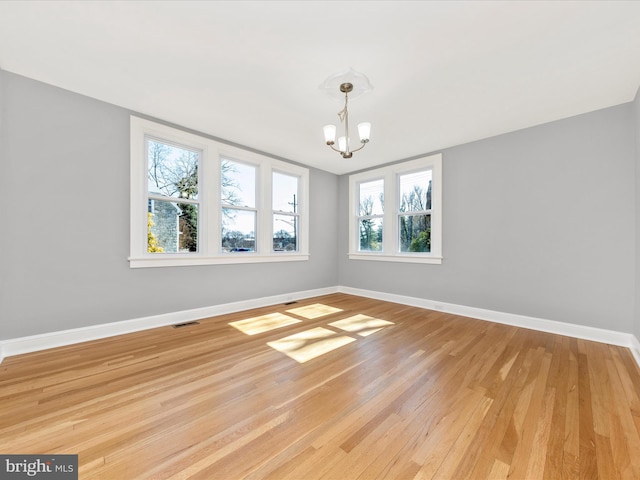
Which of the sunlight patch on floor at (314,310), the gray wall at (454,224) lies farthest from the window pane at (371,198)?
the sunlight patch on floor at (314,310)

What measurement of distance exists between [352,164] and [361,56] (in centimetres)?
293

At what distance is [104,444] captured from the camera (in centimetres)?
139

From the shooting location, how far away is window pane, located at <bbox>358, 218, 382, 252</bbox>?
5.23 m

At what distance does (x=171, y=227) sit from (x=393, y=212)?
373 cm

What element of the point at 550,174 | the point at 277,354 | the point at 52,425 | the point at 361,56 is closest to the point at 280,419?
the point at 277,354

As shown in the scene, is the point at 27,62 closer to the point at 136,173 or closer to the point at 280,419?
the point at 136,173

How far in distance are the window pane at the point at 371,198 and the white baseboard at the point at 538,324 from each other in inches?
68.1

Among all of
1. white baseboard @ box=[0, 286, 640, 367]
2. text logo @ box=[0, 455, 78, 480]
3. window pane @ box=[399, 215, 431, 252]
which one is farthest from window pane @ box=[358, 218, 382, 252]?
text logo @ box=[0, 455, 78, 480]

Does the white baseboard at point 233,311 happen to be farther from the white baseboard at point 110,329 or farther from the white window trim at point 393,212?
the white window trim at point 393,212

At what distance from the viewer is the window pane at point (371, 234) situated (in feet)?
17.2

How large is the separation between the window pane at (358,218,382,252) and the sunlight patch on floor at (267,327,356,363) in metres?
2.52

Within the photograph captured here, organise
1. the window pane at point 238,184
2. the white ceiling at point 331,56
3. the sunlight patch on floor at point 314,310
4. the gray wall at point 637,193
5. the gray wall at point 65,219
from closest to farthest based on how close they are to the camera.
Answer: the white ceiling at point 331,56, the gray wall at point 65,219, the gray wall at point 637,193, the sunlight patch on floor at point 314,310, the window pane at point 238,184

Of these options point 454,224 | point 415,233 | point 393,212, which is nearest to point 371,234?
point 393,212

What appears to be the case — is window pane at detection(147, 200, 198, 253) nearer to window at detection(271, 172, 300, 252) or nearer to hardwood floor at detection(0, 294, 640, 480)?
hardwood floor at detection(0, 294, 640, 480)
